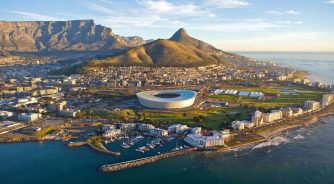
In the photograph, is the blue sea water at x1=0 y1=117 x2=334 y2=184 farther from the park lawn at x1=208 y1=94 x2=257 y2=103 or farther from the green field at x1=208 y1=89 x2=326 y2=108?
the park lawn at x1=208 y1=94 x2=257 y2=103

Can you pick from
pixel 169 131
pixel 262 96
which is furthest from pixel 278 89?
pixel 169 131

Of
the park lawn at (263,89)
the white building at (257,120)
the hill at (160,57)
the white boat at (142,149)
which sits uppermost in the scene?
A: the hill at (160,57)

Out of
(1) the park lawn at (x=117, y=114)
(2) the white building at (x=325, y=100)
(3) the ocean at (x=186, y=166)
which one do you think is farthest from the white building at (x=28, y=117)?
(2) the white building at (x=325, y=100)

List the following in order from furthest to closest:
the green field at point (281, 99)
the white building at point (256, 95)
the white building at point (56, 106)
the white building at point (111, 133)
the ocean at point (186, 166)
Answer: the white building at point (256, 95) < the green field at point (281, 99) < the white building at point (56, 106) < the white building at point (111, 133) < the ocean at point (186, 166)

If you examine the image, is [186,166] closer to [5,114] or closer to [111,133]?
[111,133]

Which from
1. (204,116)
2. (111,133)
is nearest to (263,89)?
(204,116)

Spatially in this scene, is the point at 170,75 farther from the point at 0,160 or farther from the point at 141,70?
the point at 0,160

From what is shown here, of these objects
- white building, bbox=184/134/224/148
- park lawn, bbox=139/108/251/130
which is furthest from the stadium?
white building, bbox=184/134/224/148

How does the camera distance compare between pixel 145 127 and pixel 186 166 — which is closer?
pixel 186 166

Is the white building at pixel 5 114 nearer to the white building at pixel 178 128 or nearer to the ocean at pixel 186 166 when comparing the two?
the ocean at pixel 186 166
